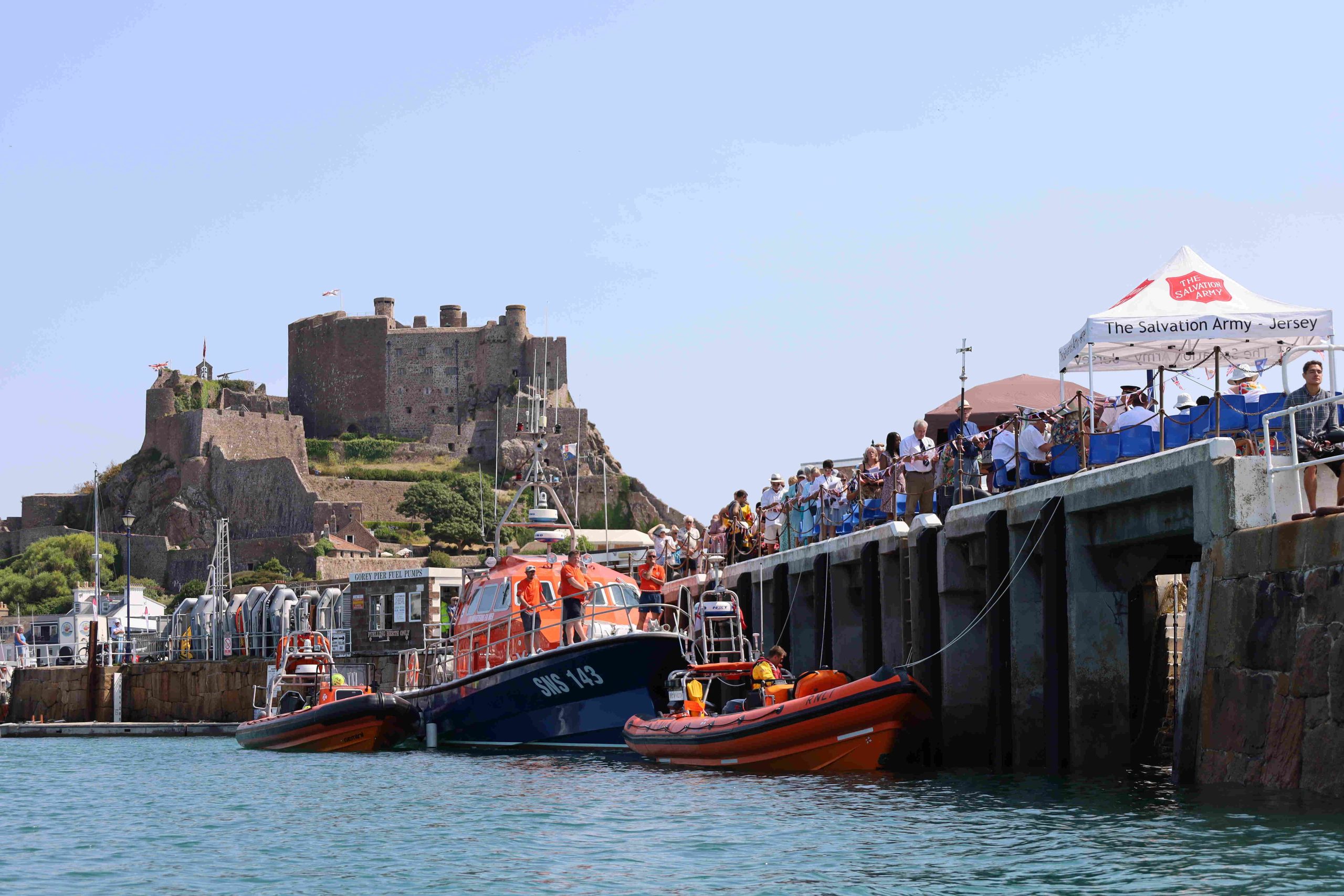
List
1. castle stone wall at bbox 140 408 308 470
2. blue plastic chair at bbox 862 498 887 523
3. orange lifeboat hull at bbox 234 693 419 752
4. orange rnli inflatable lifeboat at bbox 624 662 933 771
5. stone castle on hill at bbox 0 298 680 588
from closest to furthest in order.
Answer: orange rnli inflatable lifeboat at bbox 624 662 933 771 < blue plastic chair at bbox 862 498 887 523 < orange lifeboat hull at bbox 234 693 419 752 < stone castle on hill at bbox 0 298 680 588 < castle stone wall at bbox 140 408 308 470

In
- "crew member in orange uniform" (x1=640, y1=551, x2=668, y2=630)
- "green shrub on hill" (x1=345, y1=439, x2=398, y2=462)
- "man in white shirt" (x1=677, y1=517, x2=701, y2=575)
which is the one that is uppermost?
"green shrub on hill" (x1=345, y1=439, x2=398, y2=462)

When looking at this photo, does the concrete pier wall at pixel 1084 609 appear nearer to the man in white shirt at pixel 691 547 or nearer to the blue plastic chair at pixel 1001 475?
the blue plastic chair at pixel 1001 475

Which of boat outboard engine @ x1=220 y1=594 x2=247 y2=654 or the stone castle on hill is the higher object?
the stone castle on hill

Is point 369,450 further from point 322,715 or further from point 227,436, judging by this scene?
point 322,715

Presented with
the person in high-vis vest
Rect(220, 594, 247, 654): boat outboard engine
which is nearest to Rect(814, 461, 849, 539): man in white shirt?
the person in high-vis vest

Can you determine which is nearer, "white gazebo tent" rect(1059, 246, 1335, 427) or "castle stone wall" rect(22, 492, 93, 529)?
"white gazebo tent" rect(1059, 246, 1335, 427)

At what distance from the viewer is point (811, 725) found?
16922 millimetres

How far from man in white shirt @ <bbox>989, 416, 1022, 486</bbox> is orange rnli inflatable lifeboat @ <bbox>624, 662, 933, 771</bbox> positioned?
2.21 m

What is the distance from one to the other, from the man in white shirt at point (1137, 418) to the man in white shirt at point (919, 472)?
3.10 metres

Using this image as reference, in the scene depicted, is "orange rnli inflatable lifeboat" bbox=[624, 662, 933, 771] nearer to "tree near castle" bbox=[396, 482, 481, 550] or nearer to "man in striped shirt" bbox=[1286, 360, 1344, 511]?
"man in striped shirt" bbox=[1286, 360, 1344, 511]

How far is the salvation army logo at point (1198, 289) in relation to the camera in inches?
635

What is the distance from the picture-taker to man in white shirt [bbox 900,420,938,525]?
18500 mm

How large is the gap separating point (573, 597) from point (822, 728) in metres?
6.65

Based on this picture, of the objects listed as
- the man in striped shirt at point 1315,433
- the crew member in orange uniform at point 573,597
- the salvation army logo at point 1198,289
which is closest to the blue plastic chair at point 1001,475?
the salvation army logo at point 1198,289
